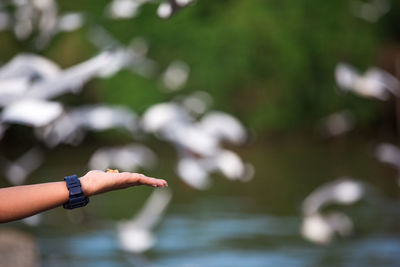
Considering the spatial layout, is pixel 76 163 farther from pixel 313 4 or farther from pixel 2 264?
pixel 2 264

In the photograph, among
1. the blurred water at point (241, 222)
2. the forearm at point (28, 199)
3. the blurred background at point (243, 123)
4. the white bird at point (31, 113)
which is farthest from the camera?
the blurred background at point (243, 123)

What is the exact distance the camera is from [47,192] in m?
0.95

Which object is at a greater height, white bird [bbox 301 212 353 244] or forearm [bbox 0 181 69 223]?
white bird [bbox 301 212 353 244]

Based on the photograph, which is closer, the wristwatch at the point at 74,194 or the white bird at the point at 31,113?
the wristwatch at the point at 74,194

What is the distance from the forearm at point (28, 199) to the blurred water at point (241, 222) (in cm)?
307

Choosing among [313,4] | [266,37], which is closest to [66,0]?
[266,37]

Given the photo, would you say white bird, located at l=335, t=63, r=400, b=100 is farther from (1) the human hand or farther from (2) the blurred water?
(1) the human hand

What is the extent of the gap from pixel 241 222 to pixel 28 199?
24.0ft

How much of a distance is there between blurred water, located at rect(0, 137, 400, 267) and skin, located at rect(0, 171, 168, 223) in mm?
3039

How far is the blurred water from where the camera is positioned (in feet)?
20.5

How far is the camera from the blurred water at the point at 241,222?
6250mm

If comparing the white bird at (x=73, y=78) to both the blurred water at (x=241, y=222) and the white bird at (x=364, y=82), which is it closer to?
the white bird at (x=364, y=82)

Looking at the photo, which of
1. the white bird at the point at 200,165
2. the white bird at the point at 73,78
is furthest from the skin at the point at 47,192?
the white bird at the point at 200,165

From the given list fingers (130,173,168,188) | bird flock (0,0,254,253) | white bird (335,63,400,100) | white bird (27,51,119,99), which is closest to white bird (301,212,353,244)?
bird flock (0,0,254,253)
